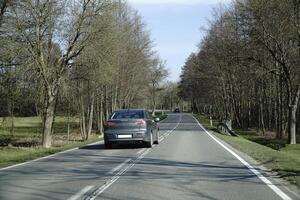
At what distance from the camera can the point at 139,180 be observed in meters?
12.0

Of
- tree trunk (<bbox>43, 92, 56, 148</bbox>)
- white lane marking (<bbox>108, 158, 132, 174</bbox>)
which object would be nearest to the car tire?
white lane marking (<bbox>108, 158, 132, 174</bbox>)

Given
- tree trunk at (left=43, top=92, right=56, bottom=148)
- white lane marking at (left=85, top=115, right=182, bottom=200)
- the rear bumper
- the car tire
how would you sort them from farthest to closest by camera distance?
tree trunk at (left=43, top=92, right=56, bottom=148)
the car tire
the rear bumper
white lane marking at (left=85, top=115, right=182, bottom=200)

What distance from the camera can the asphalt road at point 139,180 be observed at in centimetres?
1000

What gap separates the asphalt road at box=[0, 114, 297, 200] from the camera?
1000 cm

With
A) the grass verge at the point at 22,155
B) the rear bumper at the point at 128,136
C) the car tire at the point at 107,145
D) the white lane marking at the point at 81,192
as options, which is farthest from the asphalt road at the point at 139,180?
the car tire at the point at 107,145

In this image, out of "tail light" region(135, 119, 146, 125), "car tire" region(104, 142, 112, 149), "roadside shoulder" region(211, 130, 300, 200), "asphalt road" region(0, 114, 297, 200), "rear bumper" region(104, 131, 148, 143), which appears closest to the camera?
"asphalt road" region(0, 114, 297, 200)

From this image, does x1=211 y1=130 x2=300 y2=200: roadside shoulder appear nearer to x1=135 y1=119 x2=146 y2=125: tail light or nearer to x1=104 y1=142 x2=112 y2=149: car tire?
x1=135 y1=119 x2=146 y2=125: tail light

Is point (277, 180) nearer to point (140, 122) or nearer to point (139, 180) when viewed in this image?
point (139, 180)

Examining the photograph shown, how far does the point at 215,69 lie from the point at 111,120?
4352cm

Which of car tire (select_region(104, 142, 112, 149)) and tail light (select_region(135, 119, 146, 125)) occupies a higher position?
tail light (select_region(135, 119, 146, 125))

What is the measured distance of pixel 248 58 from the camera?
1425 inches

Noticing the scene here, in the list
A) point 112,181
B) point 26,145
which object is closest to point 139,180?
point 112,181

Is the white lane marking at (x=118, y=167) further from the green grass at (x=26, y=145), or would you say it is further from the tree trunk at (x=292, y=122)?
the tree trunk at (x=292, y=122)

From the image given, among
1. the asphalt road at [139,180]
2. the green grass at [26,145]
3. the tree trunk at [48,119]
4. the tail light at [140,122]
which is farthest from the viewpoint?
the tree trunk at [48,119]
